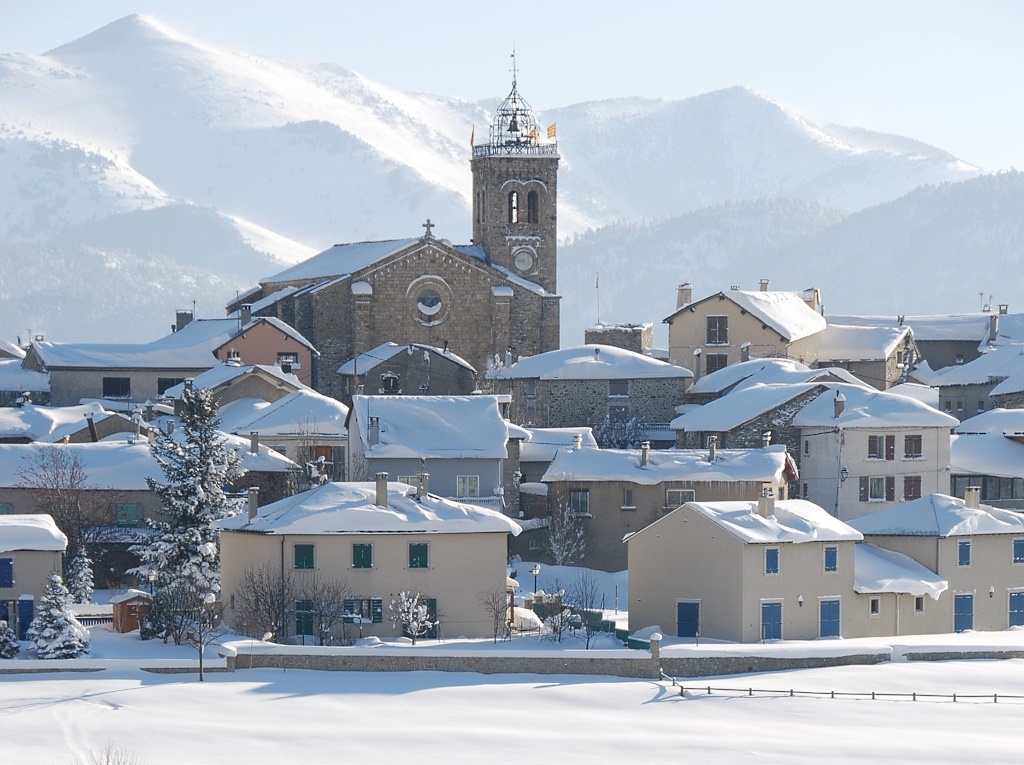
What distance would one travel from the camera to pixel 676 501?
6575cm

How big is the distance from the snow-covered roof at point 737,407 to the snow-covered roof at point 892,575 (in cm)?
1401

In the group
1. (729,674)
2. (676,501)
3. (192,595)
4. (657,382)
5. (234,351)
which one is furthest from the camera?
(234,351)

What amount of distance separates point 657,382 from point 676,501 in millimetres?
19264

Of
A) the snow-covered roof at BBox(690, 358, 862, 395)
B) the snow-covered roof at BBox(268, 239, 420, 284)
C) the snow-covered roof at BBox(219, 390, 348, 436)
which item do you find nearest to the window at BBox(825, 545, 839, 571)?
the snow-covered roof at BBox(219, 390, 348, 436)

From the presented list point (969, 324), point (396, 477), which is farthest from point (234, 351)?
point (969, 324)

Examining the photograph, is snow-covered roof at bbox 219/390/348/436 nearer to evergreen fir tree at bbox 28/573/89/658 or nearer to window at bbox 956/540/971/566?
window at bbox 956/540/971/566

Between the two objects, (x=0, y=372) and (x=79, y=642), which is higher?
(x=0, y=372)

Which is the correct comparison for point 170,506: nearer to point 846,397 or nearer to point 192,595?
point 192,595

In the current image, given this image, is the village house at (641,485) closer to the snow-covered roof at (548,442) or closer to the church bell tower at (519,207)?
the snow-covered roof at (548,442)

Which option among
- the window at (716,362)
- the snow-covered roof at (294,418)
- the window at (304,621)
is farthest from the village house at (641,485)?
the window at (716,362)

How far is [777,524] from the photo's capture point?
5531cm

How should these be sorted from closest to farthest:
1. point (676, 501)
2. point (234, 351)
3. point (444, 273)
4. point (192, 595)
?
point (192, 595), point (676, 501), point (234, 351), point (444, 273)

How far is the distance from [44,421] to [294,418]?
9.59 m

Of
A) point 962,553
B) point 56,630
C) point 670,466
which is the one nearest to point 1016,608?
point 962,553
